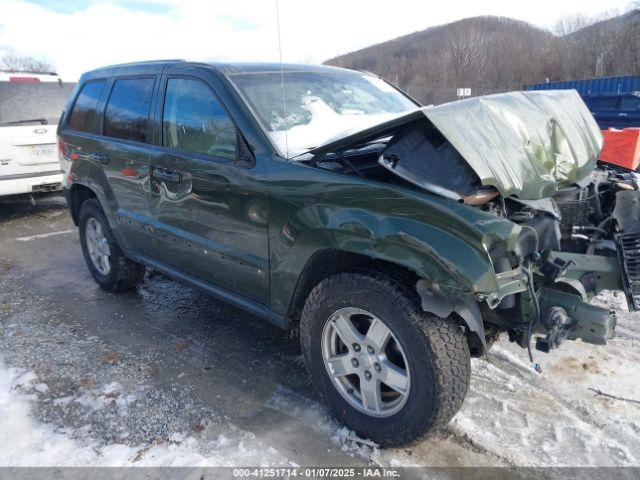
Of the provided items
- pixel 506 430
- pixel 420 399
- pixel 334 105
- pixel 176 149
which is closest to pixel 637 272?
pixel 506 430

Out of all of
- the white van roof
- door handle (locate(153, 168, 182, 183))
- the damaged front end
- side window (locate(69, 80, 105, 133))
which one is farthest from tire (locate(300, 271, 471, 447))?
the white van roof

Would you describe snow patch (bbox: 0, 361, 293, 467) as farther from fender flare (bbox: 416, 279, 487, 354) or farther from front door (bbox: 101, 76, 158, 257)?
front door (bbox: 101, 76, 158, 257)

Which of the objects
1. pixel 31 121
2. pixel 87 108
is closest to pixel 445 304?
pixel 87 108

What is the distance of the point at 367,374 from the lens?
256 centimetres

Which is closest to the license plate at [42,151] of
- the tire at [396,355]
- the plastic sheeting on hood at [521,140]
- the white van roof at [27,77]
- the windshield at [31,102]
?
the windshield at [31,102]

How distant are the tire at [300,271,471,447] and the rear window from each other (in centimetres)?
1311

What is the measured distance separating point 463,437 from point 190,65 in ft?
9.48

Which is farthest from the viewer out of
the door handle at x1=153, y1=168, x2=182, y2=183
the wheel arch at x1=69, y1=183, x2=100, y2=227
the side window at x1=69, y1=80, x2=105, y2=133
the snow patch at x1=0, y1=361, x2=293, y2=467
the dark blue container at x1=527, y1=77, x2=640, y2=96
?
the dark blue container at x1=527, y1=77, x2=640, y2=96

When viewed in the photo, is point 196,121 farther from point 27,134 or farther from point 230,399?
point 27,134

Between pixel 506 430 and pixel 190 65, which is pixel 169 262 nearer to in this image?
pixel 190 65

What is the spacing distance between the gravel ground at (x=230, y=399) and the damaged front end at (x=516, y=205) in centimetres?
59

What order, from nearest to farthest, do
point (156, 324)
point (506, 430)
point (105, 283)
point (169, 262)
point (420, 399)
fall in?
point (420, 399) → point (506, 430) → point (169, 262) → point (156, 324) → point (105, 283)

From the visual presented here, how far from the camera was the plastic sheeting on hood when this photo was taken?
7.68ft

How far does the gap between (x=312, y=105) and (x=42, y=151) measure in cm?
558
